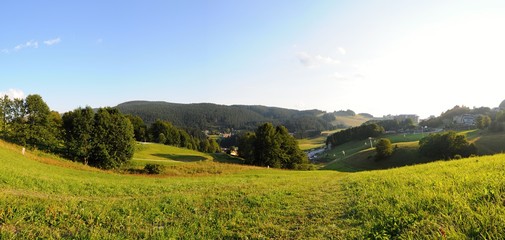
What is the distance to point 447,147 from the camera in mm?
78562

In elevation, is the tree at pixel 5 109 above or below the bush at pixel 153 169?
above

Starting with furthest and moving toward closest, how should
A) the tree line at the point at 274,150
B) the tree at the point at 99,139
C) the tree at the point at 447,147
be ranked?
the tree at the point at 447,147 < the tree line at the point at 274,150 < the tree at the point at 99,139

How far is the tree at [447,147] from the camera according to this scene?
76.6 m

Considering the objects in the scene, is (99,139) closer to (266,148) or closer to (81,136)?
(81,136)

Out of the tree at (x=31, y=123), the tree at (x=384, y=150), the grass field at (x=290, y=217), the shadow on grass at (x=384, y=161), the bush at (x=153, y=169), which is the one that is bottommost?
A: the shadow on grass at (x=384, y=161)

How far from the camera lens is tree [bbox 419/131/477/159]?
76625 millimetres

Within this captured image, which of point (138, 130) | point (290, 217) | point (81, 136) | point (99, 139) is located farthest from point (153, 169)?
point (138, 130)

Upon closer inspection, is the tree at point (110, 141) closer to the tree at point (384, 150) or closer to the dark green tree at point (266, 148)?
the dark green tree at point (266, 148)

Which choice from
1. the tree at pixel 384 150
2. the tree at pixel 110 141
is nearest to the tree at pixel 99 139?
the tree at pixel 110 141

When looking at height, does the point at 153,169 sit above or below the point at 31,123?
below

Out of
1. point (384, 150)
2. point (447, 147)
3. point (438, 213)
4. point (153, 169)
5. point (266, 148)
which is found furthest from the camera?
point (384, 150)

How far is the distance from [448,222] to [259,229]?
490 centimetres

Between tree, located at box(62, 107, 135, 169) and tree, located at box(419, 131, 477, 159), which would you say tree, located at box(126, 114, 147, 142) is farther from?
tree, located at box(419, 131, 477, 159)

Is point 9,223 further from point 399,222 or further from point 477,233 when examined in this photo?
point 477,233
